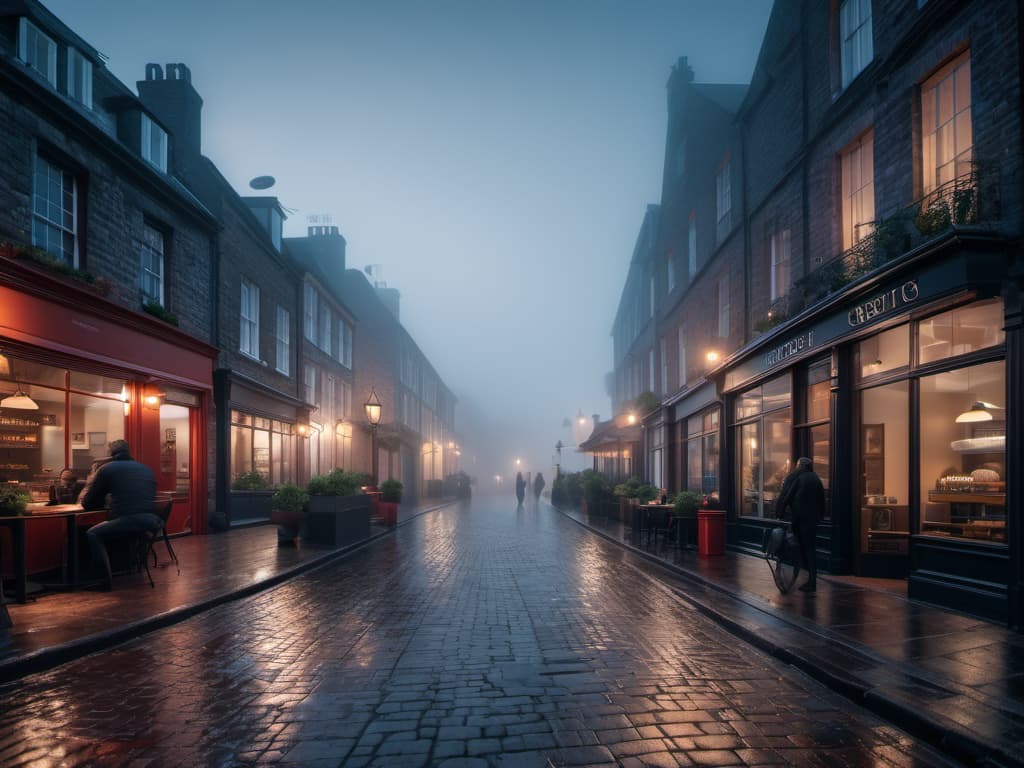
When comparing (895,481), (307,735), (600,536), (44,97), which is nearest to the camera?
(307,735)

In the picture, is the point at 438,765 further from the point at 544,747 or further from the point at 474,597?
the point at 474,597

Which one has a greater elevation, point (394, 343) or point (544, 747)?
point (394, 343)

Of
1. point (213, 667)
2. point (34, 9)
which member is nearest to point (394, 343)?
point (34, 9)

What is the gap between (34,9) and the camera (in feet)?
41.2

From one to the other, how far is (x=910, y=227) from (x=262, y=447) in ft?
58.6

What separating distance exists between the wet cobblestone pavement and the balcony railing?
527cm

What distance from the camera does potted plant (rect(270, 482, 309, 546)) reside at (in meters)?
14.5

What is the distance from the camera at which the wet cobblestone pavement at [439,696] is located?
404 centimetres

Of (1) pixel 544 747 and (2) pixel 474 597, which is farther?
(2) pixel 474 597

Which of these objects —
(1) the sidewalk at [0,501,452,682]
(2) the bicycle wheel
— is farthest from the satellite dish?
(2) the bicycle wheel

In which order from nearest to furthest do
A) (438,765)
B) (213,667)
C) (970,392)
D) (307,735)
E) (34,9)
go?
(438,765), (307,735), (213,667), (970,392), (34,9)

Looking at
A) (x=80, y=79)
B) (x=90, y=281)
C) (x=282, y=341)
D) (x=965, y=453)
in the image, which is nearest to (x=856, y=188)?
(x=965, y=453)

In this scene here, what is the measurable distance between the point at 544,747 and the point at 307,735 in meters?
1.38

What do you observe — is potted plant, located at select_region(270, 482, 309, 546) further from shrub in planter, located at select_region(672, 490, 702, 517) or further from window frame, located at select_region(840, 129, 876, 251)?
window frame, located at select_region(840, 129, 876, 251)
